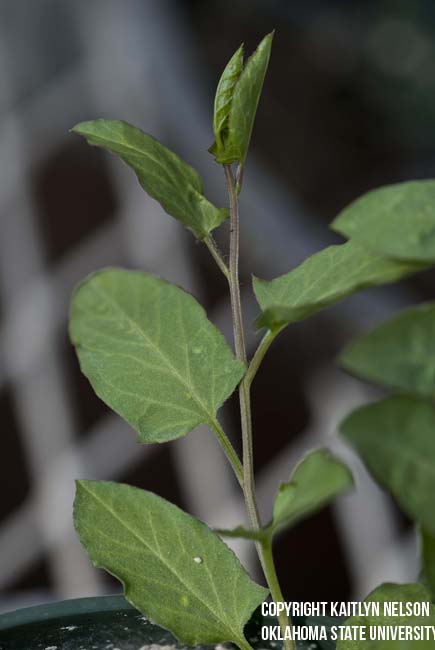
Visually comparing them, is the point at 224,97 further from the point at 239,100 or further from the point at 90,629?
the point at 90,629

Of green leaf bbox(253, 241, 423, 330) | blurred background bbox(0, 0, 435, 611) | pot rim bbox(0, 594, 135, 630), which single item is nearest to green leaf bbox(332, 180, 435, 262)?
green leaf bbox(253, 241, 423, 330)

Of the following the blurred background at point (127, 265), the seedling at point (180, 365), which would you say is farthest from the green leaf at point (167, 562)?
the blurred background at point (127, 265)

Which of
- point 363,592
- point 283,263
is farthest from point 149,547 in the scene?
point 283,263

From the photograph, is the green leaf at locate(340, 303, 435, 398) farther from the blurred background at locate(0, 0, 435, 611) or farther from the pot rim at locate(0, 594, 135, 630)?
the blurred background at locate(0, 0, 435, 611)

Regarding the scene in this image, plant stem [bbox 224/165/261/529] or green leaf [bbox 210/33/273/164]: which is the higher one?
green leaf [bbox 210/33/273/164]

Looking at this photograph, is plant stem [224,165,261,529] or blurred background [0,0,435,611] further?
blurred background [0,0,435,611]
